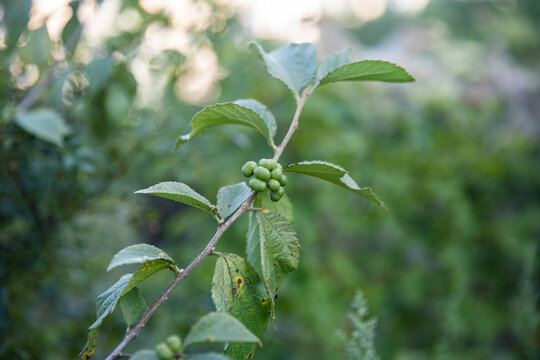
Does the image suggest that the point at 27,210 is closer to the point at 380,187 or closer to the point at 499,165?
the point at 380,187

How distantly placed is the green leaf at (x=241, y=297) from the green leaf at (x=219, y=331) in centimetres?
7

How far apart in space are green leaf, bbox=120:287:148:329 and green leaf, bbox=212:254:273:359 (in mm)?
85

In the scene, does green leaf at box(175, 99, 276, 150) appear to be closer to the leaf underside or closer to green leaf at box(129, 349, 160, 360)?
the leaf underside

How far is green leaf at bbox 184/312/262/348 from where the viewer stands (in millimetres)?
360

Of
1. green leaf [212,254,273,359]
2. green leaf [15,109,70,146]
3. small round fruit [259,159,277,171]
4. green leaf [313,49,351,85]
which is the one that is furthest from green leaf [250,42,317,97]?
green leaf [15,109,70,146]

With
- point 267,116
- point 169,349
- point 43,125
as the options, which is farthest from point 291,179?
point 169,349

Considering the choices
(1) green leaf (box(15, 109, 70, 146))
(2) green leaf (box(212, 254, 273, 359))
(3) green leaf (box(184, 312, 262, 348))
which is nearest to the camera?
(3) green leaf (box(184, 312, 262, 348))

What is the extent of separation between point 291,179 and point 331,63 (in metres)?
1.39

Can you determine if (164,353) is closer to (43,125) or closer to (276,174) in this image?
(276,174)

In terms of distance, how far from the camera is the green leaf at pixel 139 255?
1.33ft

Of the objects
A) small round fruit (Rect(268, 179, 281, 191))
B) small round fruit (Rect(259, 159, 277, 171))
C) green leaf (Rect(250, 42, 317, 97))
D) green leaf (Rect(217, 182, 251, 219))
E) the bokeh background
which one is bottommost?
the bokeh background

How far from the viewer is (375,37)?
30.2 feet

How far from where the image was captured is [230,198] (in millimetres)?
522

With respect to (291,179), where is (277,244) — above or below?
above
